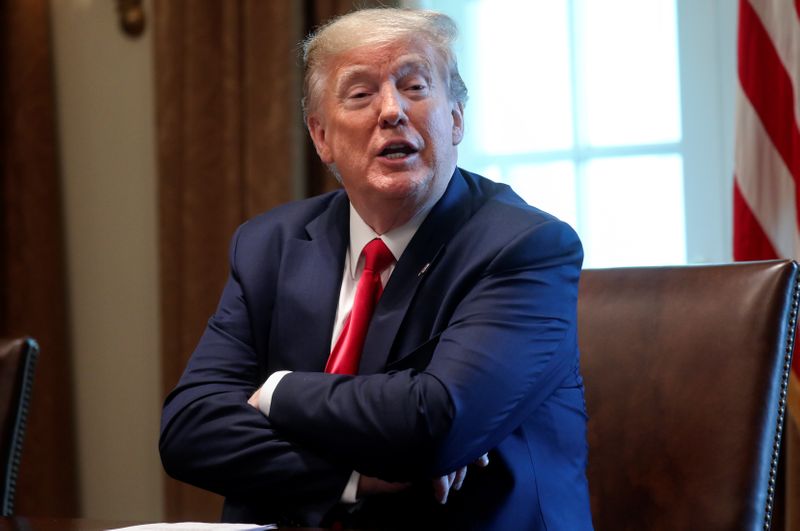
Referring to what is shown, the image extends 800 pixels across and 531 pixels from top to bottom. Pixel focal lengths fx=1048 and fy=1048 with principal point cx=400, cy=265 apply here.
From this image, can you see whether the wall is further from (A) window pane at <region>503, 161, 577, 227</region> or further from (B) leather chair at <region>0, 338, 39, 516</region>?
(B) leather chair at <region>0, 338, 39, 516</region>

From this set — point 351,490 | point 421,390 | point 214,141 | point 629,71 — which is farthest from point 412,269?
point 214,141

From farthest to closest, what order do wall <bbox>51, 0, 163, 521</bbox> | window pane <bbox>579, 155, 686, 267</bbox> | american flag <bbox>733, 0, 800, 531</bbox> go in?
wall <bbox>51, 0, 163, 521</bbox>, window pane <bbox>579, 155, 686, 267</bbox>, american flag <bbox>733, 0, 800, 531</bbox>

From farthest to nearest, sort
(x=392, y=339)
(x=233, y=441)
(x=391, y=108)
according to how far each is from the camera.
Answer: (x=391, y=108), (x=392, y=339), (x=233, y=441)

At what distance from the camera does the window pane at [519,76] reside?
3.43m

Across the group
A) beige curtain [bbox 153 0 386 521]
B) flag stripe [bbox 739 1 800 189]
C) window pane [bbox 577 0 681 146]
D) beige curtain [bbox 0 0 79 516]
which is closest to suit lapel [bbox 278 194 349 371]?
flag stripe [bbox 739 1 800 189]

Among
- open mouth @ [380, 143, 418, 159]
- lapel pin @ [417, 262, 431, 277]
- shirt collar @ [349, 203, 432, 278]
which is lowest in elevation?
lapel pin @ [417, 262, 431, 277]

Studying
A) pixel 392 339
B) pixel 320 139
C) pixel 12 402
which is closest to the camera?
pixel 392 339

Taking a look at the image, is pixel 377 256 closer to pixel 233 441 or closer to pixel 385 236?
pixel 385 236

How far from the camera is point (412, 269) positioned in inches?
74.9

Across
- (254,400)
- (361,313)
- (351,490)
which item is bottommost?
(351,490)

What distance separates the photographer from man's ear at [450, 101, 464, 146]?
6.87ft

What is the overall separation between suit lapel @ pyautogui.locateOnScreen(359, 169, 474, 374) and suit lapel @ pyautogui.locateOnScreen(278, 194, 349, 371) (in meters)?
0.11

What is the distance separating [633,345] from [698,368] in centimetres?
13

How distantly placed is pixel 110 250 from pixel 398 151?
247cm
